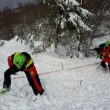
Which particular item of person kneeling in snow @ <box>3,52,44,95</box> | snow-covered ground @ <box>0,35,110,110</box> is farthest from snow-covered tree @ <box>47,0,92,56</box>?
person kneeling in snow @ <box>3,52,44,95</box>

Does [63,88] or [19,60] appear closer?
[19,60]

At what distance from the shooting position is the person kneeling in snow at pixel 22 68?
888 centimetres

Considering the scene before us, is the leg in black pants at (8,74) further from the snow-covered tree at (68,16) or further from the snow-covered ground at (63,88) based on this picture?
the snow-covered tree at (68,16)

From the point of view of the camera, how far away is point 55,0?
16.1m

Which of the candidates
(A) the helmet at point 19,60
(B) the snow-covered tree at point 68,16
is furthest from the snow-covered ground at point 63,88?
(B) the snow-covered tree at point 68,16

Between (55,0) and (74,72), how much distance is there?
5.06 m

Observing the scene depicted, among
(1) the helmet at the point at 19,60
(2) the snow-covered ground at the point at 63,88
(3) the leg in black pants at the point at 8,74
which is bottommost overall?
(2) the snow-covered ground at the point at 63,88

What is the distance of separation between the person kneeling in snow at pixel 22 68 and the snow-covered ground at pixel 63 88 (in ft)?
0.93

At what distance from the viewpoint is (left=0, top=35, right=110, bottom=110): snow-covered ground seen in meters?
8.43

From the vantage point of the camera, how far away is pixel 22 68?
29.6 feet

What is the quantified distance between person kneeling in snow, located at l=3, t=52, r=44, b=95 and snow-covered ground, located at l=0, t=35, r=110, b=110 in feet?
0.93

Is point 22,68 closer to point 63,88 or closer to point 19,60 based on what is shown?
point 19,60

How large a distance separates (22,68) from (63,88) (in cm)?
191

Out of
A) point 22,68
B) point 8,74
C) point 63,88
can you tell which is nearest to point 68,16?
point 63,88
